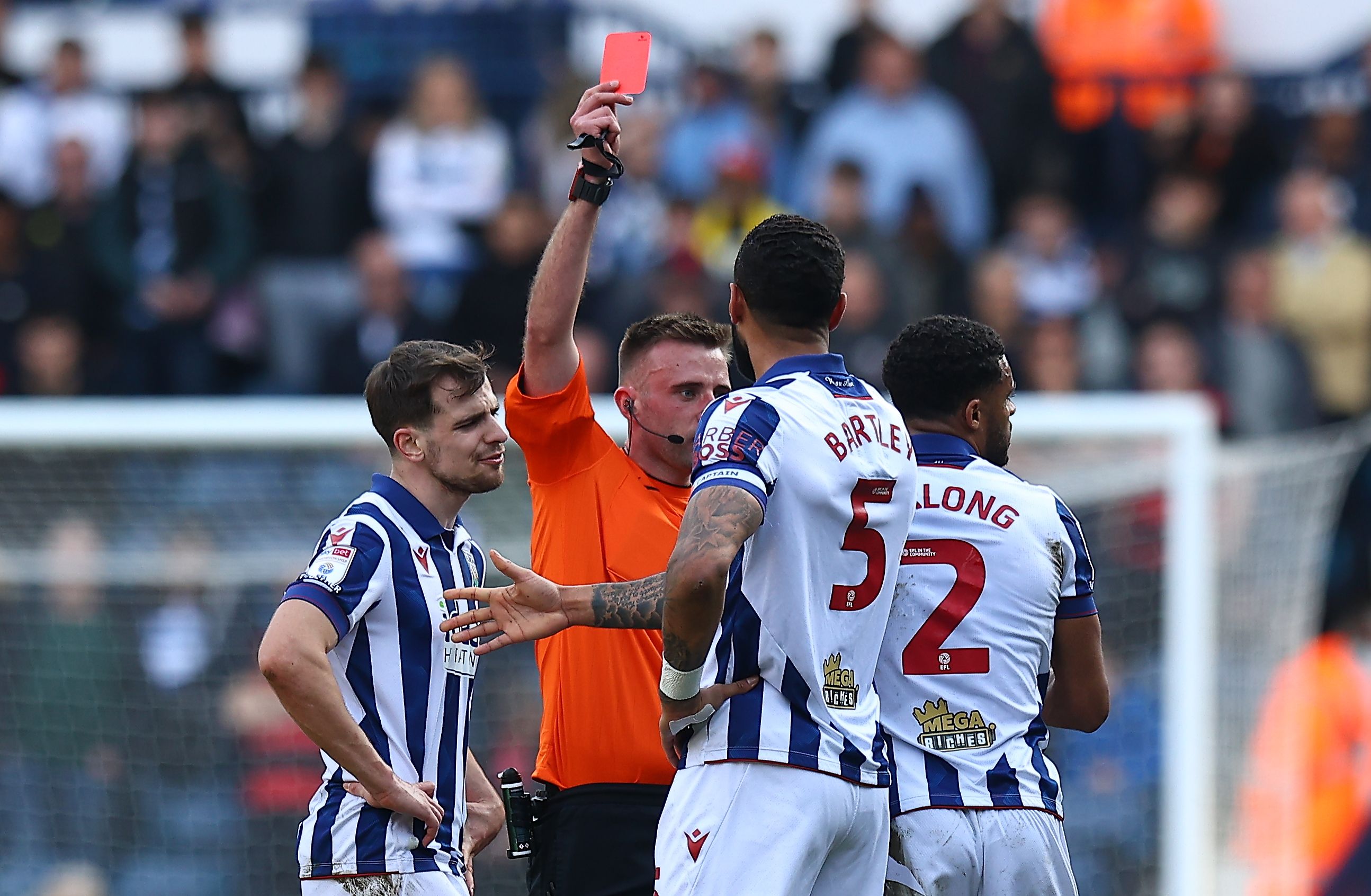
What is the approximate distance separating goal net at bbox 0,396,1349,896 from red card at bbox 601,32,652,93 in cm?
398

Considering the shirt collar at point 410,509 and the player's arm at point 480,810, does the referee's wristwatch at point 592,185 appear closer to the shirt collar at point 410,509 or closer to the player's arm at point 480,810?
the shirt collar at point 410,509

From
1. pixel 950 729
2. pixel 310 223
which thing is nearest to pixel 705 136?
pixel 310 223

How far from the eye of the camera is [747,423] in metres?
3.87

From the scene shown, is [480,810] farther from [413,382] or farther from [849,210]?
[849,210]

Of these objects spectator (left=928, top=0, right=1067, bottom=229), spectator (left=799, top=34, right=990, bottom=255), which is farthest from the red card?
spectator (left=928, top=0, right=1067, bottom=229)

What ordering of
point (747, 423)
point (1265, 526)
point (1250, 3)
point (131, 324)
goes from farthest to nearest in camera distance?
point (1250, 3), point (131, 324), point (1265, 526), point (747, 423)

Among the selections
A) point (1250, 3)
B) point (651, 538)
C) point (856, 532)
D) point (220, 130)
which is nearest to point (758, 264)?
point (856, 532)

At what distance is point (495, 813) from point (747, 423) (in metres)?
1.53

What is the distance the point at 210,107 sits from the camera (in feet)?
40.2

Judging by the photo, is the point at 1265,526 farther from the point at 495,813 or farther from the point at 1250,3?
the point at 1250,3

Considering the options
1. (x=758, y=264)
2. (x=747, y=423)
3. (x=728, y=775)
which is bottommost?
(x=728, y=775)

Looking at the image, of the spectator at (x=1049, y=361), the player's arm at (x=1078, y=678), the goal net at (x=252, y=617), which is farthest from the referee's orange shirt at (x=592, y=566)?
the spectator at (x=1049, y=361)

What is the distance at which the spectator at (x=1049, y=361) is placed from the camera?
10.3m

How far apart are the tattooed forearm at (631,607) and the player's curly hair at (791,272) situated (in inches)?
25.9
